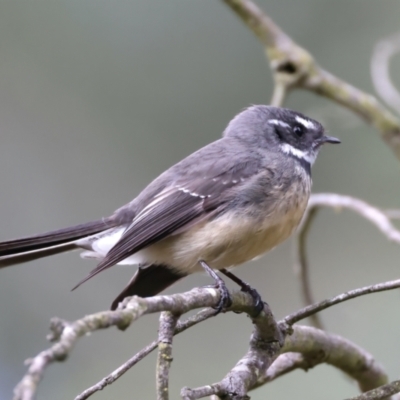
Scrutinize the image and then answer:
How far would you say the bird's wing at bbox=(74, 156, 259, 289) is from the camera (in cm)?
397

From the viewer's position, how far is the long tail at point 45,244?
143 inches

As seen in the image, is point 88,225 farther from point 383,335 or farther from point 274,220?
point 383,335

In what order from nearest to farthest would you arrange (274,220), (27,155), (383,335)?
1. (274,220)
2. (383,335)
3. (27,155)

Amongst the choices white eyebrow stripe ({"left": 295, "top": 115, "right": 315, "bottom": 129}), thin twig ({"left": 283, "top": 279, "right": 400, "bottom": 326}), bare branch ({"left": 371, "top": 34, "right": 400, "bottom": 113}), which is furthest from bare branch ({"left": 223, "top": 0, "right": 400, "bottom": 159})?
thin twig ({"left": 283, "top": 279, "right": 400, "bottom": 326})

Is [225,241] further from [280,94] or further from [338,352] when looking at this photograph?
[280,94]

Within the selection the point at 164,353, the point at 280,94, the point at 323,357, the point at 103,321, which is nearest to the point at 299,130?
the point at 280,94

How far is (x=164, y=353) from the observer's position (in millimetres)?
2309

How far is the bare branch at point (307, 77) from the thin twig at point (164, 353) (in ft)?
8.81

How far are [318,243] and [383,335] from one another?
1.60 metres

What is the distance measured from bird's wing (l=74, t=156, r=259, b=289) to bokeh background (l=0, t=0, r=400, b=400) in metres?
2.33

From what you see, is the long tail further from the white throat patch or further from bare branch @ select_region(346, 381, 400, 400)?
bare branch @ select_region(346, 381, 400, 400)

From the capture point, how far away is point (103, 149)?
7754 mm

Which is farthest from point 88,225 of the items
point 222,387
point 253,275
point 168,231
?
point 253,275

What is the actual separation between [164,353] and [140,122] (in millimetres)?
5730
